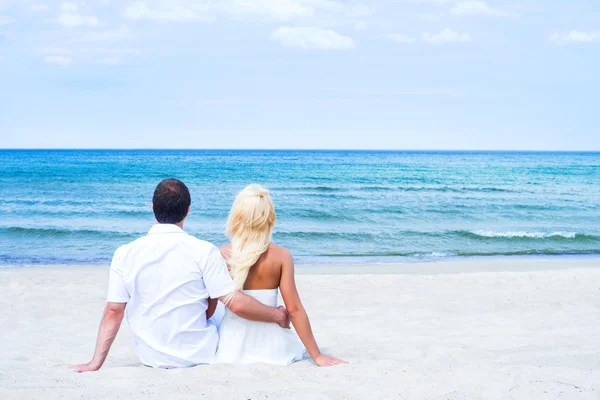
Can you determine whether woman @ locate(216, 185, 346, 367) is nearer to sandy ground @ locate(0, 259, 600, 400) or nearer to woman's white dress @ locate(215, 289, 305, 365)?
woman's white dress @ locate(215, 289, 305, 365)

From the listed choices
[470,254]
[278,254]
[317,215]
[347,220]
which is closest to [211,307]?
[278,254]

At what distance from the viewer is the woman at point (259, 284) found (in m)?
3.83

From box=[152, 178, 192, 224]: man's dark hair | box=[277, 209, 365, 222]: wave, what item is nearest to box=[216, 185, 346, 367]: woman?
box=[152, 178, 192, 224]: man's dark hair

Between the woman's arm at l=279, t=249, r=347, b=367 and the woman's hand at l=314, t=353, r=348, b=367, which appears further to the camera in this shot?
the woman's hand at l=314, t=353, r=348, b=367

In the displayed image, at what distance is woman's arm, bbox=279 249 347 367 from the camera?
3.97 metres

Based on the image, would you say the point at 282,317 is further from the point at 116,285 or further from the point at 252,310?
the point at 116,285

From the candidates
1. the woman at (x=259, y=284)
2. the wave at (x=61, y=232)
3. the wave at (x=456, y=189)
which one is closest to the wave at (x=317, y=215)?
the wave at (x=61, y=232)

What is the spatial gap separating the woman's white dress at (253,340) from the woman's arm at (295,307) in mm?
130

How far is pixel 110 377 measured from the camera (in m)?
3.78

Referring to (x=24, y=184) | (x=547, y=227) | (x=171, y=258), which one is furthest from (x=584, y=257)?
(x=24, y=184)

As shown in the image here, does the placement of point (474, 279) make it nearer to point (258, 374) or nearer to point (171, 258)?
point (258, 374)

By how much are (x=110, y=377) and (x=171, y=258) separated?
0.95m

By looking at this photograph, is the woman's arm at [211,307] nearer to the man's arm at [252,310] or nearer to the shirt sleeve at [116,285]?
the man's arm at [252,310]

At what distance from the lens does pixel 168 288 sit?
371 centimetres
